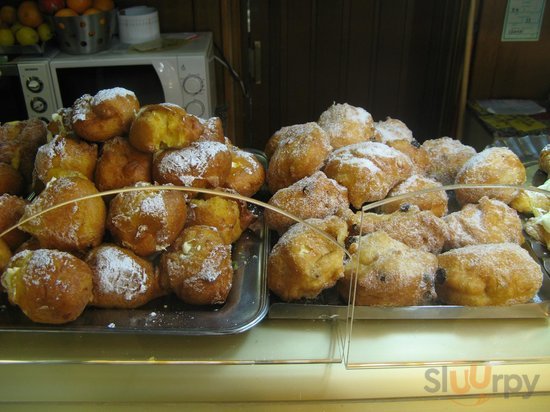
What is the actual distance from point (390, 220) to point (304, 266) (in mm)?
267

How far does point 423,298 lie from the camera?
1057mm

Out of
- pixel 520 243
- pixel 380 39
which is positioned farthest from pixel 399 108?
pixel 520 243

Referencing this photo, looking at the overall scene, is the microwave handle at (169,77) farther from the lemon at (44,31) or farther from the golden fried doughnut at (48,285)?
the golden fried doughnut at (48,285)

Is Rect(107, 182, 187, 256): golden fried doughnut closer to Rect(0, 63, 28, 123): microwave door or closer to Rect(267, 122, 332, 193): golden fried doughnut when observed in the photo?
Rect(267, 122, 332, 193): golden fried doughnut

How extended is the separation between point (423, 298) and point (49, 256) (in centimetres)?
74

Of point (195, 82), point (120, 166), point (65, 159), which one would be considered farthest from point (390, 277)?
point (195, 82)

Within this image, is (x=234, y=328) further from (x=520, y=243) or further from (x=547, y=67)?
(x=547, y=67)

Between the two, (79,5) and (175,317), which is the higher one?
(79,5)

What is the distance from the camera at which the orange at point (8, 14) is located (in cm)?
296

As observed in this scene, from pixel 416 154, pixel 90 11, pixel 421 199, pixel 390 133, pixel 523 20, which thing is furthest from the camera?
pixel 523 20

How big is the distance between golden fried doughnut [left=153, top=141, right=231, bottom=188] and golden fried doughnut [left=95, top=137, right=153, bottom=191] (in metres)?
0.03

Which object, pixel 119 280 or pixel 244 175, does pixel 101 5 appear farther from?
pixel 119 280

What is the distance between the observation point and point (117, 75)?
9.01ft

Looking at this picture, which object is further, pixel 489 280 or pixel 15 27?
pixel 15 27
